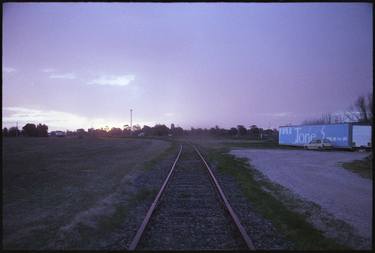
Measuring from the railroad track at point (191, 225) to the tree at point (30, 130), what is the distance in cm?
11056

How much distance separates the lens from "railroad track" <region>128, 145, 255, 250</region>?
6.93 meters

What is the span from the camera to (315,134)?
4931 centimetres

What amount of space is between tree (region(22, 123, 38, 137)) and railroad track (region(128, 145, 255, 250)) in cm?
11056

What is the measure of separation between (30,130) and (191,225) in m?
116

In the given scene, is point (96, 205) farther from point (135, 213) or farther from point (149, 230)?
point (149, 230)

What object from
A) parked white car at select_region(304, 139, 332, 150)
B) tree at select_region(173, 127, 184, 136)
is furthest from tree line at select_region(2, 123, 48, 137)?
parked white car at select_region(304, 139, 332, 150)

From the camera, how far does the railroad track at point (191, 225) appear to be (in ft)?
22.7

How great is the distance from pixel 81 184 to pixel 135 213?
20.2 ft

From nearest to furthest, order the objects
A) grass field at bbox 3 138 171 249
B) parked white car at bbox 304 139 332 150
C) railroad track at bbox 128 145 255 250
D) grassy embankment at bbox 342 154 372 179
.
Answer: railroad track at bbox 128 145 255 250 → grass field at bbox 3 138 171 249 → grassy embankment at bbox 342 154 372 179 → parked white car at bbox 304 139 332 150

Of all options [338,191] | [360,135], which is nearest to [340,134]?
[360,135]

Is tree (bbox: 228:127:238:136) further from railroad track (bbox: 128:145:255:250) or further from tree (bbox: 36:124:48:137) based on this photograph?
railroad track (bbox: 128:145:255:250)

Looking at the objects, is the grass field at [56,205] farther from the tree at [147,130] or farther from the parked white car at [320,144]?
the tree at [147,130]

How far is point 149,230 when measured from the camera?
790 cm

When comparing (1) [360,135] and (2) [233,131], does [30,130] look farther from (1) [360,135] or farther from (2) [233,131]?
(1) [360,135]
